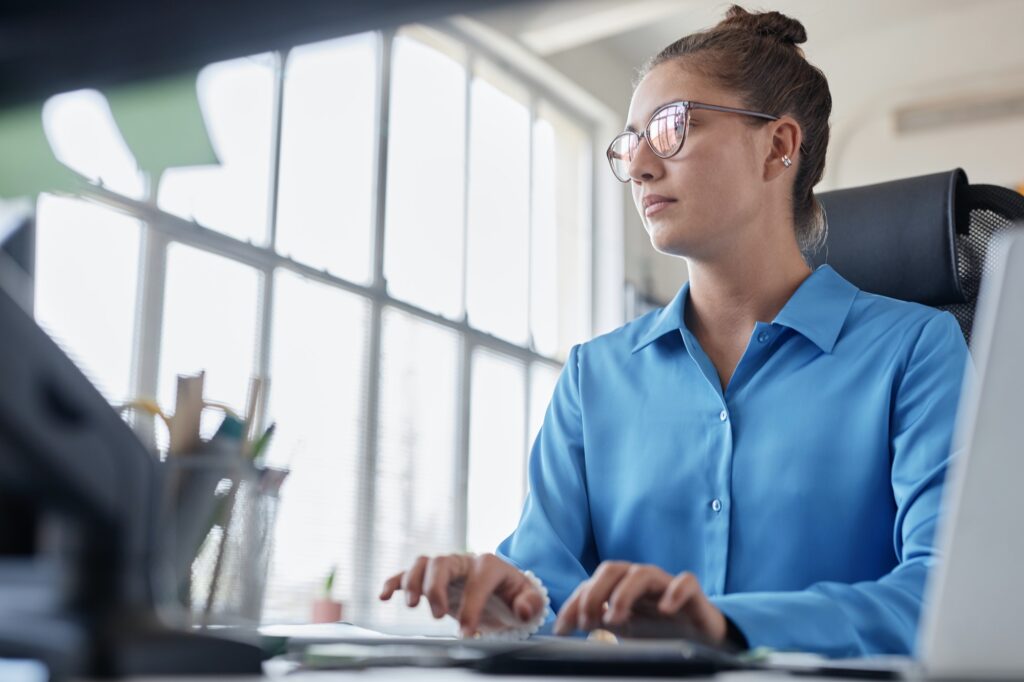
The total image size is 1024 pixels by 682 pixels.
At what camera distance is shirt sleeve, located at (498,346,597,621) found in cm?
137

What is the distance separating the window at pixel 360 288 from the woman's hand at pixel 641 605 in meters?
2.40

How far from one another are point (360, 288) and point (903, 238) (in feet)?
10.4

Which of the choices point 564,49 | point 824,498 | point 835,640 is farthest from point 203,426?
point 564,49

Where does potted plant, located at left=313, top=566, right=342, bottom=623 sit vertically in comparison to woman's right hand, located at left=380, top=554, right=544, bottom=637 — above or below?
below

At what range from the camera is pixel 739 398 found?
1.41m

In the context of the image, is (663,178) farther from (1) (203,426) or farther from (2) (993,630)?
(2) (993,630)

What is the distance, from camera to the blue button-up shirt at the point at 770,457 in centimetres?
130

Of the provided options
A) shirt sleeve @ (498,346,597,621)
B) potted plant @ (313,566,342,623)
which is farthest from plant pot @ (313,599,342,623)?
shirt sleeve @ (498,346,597,621)

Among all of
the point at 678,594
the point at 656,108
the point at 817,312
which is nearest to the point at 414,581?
the point at 678,594

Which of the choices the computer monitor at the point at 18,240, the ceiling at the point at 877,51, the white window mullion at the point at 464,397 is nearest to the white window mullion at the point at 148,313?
the white window mullion at the point at 464,397

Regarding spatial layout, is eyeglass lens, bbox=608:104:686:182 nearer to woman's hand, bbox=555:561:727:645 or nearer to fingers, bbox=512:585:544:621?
fingers, bbox=512:585:544:621

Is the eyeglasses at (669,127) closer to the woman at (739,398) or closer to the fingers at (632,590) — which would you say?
the woman at (739,398)

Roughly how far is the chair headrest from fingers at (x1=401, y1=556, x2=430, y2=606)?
3.27 feet

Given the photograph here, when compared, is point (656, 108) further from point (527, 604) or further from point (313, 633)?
point (313, 633)
